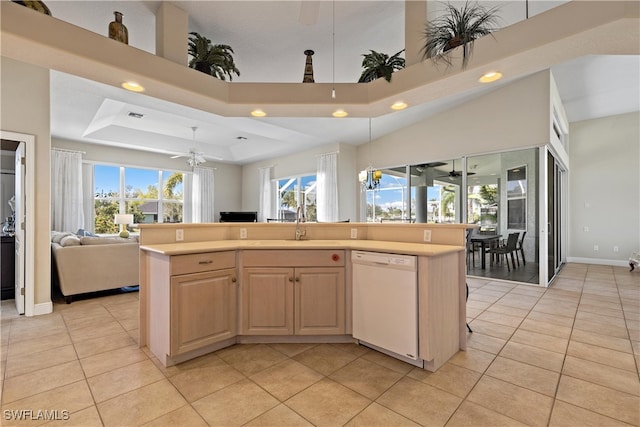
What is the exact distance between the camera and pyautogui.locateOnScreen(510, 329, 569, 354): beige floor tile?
256 centimetres

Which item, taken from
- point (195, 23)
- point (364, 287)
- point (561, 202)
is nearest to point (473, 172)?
point (561, 202)

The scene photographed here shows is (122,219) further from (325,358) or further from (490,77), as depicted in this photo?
(490,77)

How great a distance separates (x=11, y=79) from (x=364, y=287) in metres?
4.27

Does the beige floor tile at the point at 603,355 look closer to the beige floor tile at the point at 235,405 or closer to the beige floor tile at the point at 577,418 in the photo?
the beige floor tile at the point at 577,418

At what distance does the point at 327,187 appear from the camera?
6977mm

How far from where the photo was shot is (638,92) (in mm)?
5344

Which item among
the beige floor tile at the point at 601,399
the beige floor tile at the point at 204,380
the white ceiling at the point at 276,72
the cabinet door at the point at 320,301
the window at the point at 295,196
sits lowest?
the beige floor tile at the point at 601,399

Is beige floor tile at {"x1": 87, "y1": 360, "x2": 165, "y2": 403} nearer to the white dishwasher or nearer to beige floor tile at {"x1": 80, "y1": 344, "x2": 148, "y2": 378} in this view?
beige floor tile at {"x1": 80, "y1": 344, "x2": 148, "y2": 378}

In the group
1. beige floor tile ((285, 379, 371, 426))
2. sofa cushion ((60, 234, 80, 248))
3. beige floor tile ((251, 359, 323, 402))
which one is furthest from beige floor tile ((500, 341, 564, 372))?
sofa cushion ((60, 234, 80, 248))

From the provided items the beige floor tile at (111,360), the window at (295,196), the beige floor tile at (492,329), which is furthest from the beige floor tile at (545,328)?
the window at (295,196)

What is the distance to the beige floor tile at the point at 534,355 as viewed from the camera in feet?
7.47

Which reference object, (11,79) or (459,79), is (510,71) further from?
(11,79)

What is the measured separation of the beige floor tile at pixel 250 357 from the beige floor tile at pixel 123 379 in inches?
19.1

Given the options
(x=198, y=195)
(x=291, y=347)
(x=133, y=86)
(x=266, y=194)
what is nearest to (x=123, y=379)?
(x=291, y=347)
